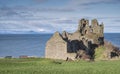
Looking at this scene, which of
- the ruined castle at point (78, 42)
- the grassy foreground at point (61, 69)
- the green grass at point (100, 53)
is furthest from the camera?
the green grass at point (100, 53)

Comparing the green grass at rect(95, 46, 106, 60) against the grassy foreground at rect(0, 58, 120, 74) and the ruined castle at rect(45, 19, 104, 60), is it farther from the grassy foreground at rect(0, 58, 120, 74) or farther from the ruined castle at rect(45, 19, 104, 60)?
the grassy foreground at rect(0, 58, 120, 74)

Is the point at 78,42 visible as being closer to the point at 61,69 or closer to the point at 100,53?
the point at 100,53

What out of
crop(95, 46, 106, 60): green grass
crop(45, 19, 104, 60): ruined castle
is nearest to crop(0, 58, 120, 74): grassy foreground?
crop(45, 19, 104, 60): ruined castle

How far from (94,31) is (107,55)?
18430 mm

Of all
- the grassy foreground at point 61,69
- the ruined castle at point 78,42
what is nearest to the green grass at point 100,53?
the ruined castle at point 78,42

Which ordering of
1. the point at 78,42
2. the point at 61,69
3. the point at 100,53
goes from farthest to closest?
the point at 78,42 → the point at 100,53 → the point at 61,69

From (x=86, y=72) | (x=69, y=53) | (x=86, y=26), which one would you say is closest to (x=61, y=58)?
(x=69, y=53)

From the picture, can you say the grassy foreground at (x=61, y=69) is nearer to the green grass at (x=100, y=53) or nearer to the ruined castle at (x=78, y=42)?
the ruined castle at (x=78, y=42)

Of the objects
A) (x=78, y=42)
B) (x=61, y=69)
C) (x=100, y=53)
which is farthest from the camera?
(x=78, y=42)

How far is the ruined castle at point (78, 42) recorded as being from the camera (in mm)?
100438

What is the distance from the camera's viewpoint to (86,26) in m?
116

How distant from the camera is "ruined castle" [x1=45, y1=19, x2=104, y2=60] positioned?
100438 mm

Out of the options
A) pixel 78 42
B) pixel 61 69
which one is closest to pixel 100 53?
pixel 78 42

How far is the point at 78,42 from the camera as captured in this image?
108 m
